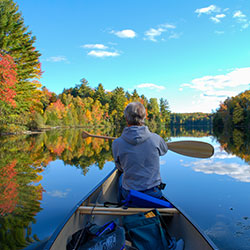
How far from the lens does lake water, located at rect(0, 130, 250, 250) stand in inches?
118

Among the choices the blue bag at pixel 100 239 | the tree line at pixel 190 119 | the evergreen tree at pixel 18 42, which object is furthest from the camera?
the tree line at pixel 190 119

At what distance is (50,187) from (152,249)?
4234 millimetres

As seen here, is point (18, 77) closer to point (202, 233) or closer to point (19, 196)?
point (19, 196)

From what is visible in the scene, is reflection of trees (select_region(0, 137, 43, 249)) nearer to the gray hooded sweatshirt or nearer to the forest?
the gray hooded sweatshirt

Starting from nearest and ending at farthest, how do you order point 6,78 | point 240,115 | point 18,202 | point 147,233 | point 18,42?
point 147,233 → point 18,202 → point 6,78 → point 18,42 → point 240,115

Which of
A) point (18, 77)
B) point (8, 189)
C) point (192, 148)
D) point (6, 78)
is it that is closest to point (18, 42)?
point (18, 77)

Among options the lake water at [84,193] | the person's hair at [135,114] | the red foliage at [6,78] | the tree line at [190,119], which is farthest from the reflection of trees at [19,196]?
the tree line at [190,119]

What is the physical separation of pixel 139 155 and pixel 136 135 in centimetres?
20

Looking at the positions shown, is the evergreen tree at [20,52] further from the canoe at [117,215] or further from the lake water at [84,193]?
the canoe at [117,215]

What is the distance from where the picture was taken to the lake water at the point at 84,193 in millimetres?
3008

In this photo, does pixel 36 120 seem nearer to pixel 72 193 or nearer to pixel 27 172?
pixel 27 172

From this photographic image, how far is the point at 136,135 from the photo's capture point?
2.00 m

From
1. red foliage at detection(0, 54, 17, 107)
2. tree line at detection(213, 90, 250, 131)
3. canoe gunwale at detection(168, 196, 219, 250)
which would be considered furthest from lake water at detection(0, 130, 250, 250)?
tree line at detection(213, 90, 250, 131)

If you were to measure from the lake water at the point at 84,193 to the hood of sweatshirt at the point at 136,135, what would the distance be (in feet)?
4.84
